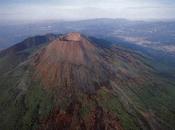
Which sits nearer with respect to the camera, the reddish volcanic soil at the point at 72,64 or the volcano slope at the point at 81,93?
the volcano slope at the point at 81,93

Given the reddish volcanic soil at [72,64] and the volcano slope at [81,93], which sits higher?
the reddish volcanic soil at [72,64]

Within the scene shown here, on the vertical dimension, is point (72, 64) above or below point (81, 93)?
above

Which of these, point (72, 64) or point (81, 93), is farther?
point (72, 64)

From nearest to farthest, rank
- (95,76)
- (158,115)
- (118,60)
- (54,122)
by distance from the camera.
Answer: (54,122) < (158,115) < (95,76) < (118,60)

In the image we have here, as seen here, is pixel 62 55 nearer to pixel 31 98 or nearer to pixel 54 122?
pixel 31 98

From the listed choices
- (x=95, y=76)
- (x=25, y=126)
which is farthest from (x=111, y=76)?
(x=25, y=126)

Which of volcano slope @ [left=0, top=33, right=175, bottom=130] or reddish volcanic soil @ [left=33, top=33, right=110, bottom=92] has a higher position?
reddish volcanic soil @ [left=33, top=33, right=110, bottom=92]

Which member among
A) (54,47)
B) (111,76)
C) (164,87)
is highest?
(54,47)

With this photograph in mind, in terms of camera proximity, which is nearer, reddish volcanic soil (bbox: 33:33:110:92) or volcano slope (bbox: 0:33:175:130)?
volcano slope (bbox: 0:33:175:130)
